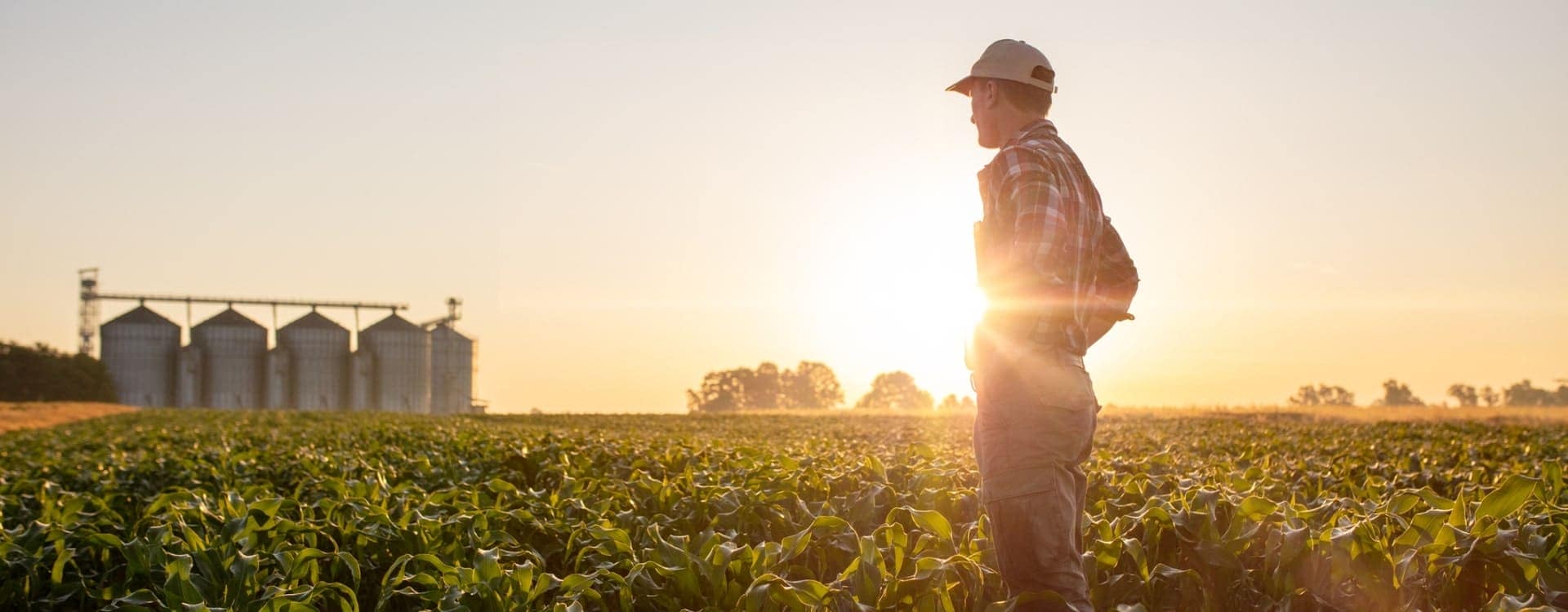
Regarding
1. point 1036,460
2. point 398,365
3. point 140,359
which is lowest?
point 1036,460

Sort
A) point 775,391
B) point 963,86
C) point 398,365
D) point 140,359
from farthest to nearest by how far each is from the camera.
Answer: point 775,391
point 398,365
point 140,359
point 963,86

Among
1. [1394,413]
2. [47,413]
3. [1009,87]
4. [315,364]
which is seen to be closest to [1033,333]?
[1009,87]

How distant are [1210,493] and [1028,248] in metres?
2.24

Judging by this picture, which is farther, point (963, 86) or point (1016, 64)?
point (963, 86)

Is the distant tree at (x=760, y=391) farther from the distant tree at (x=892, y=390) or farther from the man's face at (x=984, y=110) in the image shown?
the man's face at (x=984, y=110)

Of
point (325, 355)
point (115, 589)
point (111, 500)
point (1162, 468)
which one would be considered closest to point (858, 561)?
point (115, 589)

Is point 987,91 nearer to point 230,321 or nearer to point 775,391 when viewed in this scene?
point 230,321

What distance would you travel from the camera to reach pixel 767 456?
27.1ft

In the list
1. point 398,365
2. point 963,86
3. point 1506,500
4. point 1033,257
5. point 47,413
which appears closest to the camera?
point 1033,257

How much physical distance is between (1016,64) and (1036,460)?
55.3 inches

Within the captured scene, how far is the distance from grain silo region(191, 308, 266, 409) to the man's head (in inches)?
2637

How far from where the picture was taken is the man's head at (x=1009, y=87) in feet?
12.1

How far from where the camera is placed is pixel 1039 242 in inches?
132

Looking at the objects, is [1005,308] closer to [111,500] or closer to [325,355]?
[111,500]
